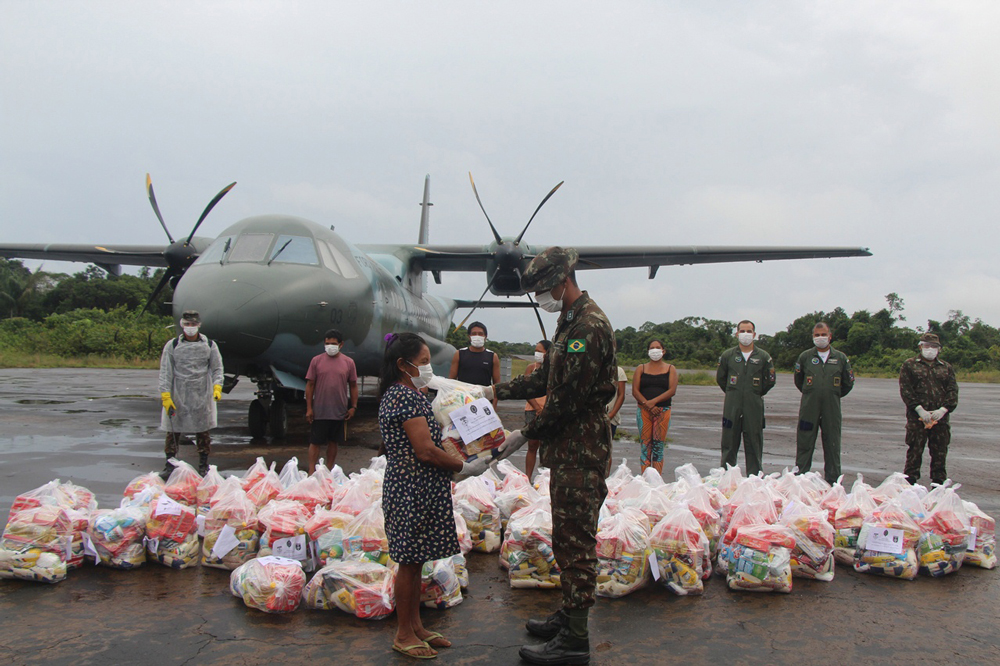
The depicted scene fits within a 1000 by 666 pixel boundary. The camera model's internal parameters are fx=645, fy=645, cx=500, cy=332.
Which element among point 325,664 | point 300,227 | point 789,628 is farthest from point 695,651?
point 300,227

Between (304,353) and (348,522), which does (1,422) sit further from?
(348,522)

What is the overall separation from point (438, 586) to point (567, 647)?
92 centimetres

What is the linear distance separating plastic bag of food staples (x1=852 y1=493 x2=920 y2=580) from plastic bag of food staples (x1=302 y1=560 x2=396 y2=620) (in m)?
3.13

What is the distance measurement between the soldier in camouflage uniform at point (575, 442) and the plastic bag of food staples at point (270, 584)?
4.37 feet

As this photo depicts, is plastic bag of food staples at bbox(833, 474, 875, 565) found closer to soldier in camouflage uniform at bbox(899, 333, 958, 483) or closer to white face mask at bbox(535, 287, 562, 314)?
soldier in camouflage uniform at bbox(899, 333, 958, 483)

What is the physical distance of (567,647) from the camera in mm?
2984

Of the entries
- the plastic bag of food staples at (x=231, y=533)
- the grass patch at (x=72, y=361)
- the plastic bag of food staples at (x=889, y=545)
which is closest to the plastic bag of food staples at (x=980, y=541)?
the plastic bag of food staples at (x=889, y=545)

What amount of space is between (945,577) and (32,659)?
525 centimetres

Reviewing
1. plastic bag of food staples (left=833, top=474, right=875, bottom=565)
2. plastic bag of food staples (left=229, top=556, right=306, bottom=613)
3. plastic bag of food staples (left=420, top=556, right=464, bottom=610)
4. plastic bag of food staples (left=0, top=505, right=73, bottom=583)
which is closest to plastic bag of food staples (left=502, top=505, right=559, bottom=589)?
plastic bag of food staples (left=420, top=556, right=464, bottom=610)

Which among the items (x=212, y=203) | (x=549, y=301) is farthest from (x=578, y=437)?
(x=212, y=203)

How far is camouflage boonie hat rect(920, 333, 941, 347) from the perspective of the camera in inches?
274

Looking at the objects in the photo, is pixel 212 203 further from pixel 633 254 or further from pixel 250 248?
pixel 633 254

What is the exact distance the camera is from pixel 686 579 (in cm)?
393

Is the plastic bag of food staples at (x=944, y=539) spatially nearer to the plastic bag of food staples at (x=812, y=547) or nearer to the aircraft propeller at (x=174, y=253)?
the plastic bag of food staples at (x=812, y=547)
